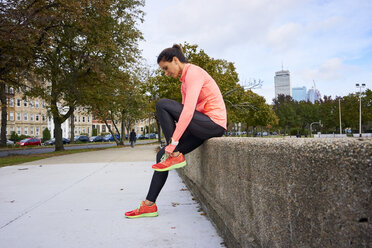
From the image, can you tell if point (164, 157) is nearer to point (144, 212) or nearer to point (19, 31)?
point (144, 212)

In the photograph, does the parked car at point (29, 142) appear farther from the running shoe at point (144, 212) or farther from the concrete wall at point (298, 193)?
the concrete wall at point (298, 193)

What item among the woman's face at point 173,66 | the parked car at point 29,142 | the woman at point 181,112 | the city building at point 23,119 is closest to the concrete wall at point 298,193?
the woman at point 181,112

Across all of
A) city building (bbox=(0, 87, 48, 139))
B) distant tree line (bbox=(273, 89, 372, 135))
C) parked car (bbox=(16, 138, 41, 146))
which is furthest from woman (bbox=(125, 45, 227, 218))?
city building (bbox=(0, 87, 48, 139))

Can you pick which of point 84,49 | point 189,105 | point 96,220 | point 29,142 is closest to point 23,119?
point 29,142

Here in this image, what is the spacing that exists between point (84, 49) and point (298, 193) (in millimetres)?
22459

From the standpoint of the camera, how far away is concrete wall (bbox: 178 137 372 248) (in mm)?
1180

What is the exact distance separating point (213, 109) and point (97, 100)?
2143 cm

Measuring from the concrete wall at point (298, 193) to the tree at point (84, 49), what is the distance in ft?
51.2

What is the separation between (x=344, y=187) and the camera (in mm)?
1229

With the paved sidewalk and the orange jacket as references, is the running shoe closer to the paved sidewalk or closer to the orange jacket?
the paved sidewalk

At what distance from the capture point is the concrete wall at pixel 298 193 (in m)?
1.18

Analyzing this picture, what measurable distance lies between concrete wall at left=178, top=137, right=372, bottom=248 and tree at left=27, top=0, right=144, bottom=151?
15.6 metres

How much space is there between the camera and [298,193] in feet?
5.09

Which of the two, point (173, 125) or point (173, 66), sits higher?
point (173, 66)
